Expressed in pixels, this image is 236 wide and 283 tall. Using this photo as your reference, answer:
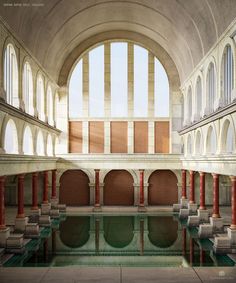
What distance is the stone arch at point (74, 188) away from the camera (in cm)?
3684

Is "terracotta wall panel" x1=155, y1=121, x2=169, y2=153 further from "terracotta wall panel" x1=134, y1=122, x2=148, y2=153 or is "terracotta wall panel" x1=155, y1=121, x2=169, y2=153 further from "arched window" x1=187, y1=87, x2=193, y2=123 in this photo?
"arched window" x1=187, y1=87, x2=193, y2=123

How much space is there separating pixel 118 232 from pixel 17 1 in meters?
14.9

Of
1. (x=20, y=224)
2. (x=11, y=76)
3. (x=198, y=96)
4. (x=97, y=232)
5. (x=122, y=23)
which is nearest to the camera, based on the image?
(x=11, y=76)

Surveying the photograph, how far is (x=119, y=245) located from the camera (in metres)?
23.1

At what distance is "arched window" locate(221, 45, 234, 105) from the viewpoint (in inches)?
850

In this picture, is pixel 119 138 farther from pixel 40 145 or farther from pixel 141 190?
pixel 40 145

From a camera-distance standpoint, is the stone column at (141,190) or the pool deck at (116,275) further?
the stone column at (141,190)

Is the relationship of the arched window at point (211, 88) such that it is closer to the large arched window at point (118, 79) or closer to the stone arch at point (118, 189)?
the large arched window at point (118, 79)

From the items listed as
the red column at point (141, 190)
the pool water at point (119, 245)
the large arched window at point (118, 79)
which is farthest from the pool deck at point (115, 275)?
the large arched window at point (118, 79)

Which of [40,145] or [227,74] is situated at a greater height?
[227,74]

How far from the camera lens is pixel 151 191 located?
121ft

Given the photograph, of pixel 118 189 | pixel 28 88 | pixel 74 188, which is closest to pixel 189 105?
pixel 118 189

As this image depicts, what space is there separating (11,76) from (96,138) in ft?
50.9

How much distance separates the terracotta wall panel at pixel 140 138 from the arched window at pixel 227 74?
15.1m
